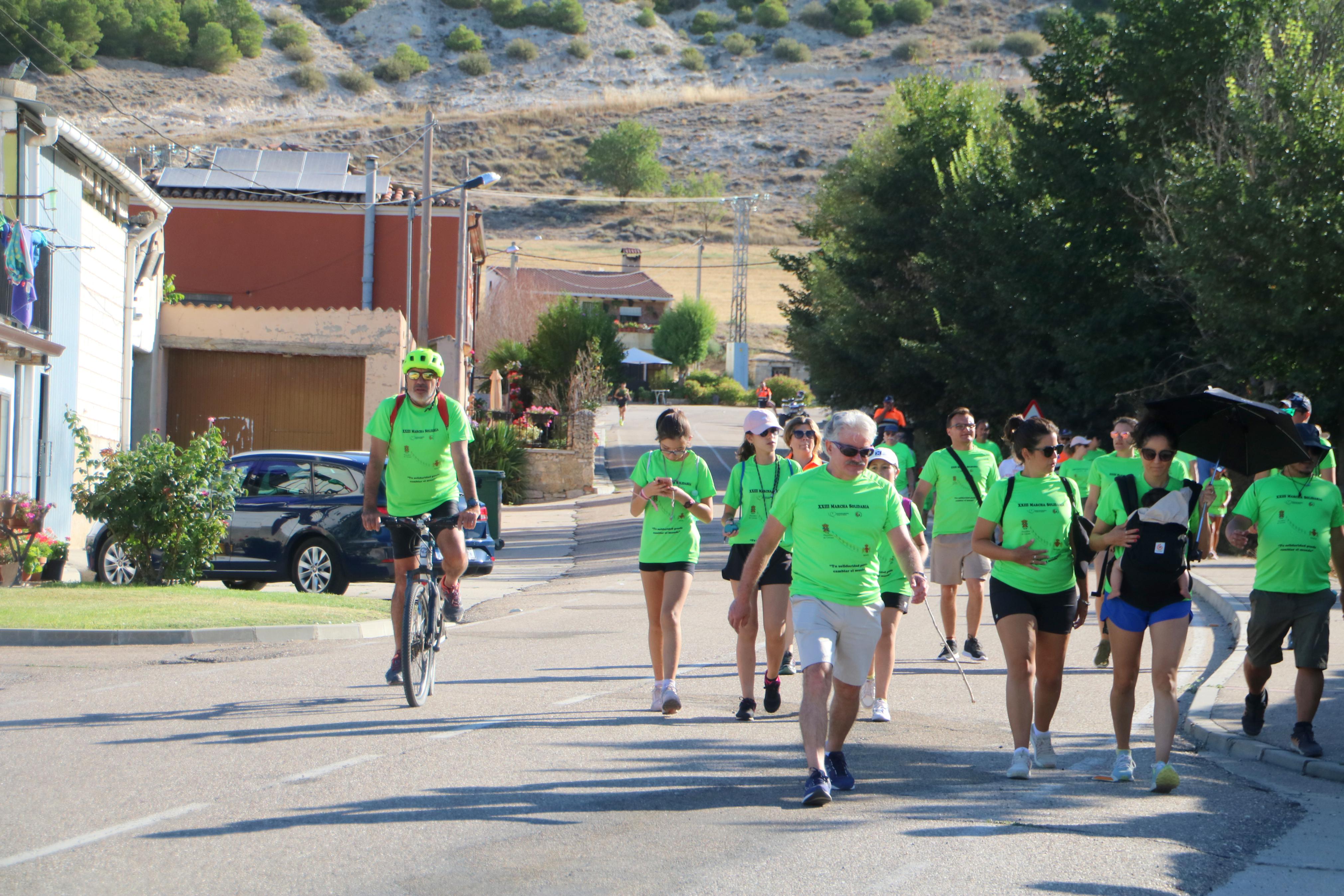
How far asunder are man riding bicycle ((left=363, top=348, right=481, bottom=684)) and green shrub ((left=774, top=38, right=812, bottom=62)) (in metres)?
171

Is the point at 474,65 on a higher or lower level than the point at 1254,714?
higher

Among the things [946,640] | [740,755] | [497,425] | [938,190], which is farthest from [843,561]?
[938,190]

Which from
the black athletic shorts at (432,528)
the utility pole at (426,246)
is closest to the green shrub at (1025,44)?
the utility pole at (426,246)

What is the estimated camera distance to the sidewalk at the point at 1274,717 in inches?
302

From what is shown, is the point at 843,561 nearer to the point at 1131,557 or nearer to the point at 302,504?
the point at 1131,557

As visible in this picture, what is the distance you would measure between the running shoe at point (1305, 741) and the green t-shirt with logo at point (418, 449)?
16.9 feet

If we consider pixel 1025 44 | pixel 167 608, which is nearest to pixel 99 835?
pixel 167 608

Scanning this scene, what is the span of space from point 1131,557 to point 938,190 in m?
30.6

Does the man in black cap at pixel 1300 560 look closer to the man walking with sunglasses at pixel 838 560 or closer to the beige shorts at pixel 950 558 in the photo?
the man walking with sunglasses at pixel 838 560

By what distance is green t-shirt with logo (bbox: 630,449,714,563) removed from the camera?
8.25m

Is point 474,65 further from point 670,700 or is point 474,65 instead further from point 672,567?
point 670,700

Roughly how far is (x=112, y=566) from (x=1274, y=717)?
11.8 metres

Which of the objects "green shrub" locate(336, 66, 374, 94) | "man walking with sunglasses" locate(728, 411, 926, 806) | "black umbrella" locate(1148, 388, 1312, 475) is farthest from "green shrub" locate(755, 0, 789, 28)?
"man walking with sunglasses" locate(728, 411, 926, 806)

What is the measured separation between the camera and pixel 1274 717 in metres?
8.91
